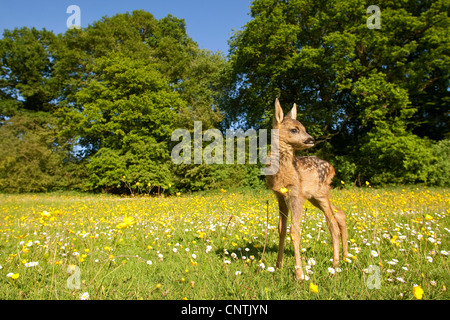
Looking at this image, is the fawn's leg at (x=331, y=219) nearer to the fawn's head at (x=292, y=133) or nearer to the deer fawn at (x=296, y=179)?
the deer fawn at (x=296, y=179)

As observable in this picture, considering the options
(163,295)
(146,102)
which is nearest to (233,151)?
(146,102)

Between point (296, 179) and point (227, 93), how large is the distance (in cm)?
2375

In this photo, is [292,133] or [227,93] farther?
[227,93]

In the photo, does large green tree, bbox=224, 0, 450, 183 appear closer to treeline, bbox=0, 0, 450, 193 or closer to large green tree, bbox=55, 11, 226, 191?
treeline, bbox=0, 0, 450, 193

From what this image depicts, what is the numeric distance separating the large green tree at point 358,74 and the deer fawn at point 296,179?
1544 centimetres

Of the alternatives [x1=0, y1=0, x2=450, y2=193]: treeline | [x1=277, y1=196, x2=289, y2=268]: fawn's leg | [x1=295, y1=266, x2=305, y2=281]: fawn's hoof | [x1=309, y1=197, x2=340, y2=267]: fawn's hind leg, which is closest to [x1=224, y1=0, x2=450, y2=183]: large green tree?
[x1=0, y1=0, x2=450, y2=193]: treeline

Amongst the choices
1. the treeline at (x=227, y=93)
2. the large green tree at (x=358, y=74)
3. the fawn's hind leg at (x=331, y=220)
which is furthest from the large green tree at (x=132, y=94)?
the fawn's hind leg at (x=331, y=220)

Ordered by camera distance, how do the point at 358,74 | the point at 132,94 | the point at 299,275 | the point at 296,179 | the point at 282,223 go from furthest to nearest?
the point at 132,94, the point at 358,74, the point at 282,223, the point at 296,179, the point at 299,275

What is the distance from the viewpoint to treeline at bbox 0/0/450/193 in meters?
17.0

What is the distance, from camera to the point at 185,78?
2769 cm

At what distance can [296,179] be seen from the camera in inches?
119

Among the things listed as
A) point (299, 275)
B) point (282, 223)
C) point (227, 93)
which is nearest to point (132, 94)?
point (227, 93)

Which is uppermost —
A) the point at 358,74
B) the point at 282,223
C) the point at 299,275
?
the point at 358,74

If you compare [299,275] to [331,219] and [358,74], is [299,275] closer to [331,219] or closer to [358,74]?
[331,219]
